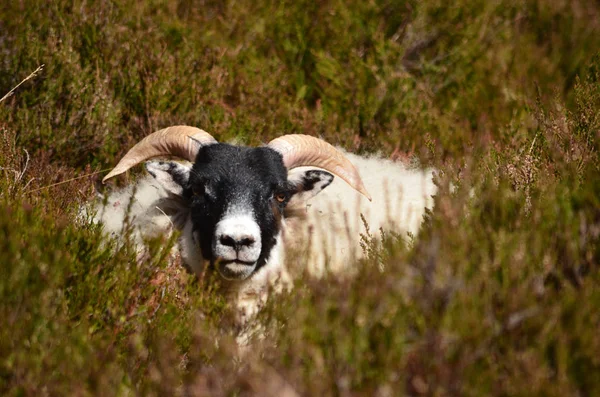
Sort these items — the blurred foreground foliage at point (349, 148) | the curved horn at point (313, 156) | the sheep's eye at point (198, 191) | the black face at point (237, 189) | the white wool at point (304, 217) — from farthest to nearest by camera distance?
the curved horn at point (313, 156) < the sheep's eye at point (198, 191) < the white wool at point (304, 217) < the black face at point (237, 189) < the blurred foreground foliage at point (349, 148)

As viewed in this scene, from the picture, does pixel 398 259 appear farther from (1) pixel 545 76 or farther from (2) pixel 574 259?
(1) pixel 545 76


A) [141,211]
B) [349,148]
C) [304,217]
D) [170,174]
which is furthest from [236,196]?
[349,148]

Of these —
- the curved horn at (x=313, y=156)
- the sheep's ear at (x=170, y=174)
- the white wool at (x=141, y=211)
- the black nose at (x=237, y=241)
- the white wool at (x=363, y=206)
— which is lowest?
the white wool at (x=141, y=211)

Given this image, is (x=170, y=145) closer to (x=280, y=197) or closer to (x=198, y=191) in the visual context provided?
(x=198, y=191)

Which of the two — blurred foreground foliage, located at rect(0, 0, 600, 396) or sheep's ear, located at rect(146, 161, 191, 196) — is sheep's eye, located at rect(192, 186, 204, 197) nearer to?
sheep's ear, located at rect(146, 161, 191, 196)

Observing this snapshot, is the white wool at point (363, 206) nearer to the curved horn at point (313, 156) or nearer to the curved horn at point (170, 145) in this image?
the curved horn at point (313, 156)

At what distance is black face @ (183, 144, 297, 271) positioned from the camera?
17.6ft

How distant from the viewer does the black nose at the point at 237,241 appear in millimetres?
4984

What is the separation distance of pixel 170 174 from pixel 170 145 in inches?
8.4

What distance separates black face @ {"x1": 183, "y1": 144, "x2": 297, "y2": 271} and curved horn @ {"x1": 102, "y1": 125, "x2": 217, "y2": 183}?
9cm

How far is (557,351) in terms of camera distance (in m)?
2.97

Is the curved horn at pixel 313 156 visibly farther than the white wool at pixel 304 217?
Yes

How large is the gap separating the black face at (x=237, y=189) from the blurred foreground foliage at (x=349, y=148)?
0.39m

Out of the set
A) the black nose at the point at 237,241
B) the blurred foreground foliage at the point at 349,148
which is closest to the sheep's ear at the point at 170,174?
the blurred foreground foliage at the point at 349,148
